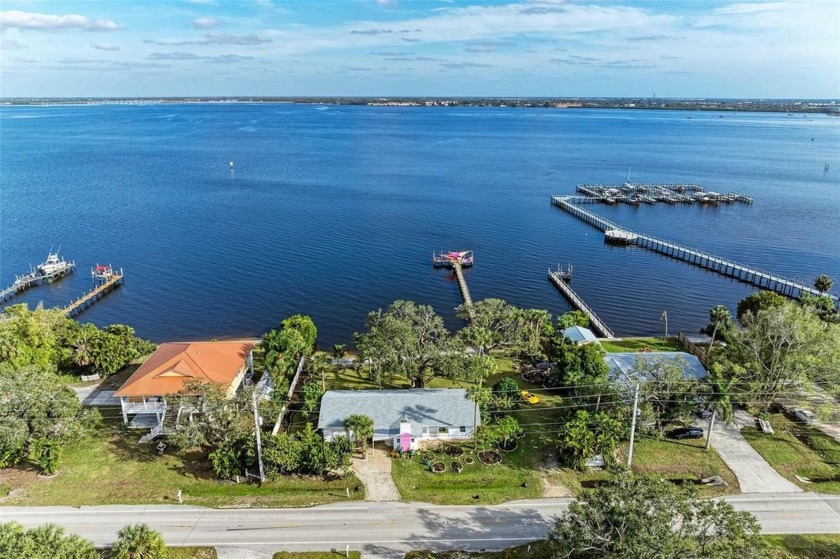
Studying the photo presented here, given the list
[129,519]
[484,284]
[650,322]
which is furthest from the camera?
[484,284]

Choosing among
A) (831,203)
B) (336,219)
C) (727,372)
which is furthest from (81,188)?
(831,203)

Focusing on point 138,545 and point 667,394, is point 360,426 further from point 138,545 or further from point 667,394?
point 667,394

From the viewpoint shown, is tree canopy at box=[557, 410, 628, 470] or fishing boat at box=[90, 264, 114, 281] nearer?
tree canopy at box=[557, 410, 628, 470]

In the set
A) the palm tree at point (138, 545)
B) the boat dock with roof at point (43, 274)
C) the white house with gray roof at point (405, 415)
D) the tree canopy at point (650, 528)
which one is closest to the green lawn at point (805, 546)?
the tree canopy at point (650, 528)

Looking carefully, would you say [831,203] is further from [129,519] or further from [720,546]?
[129,519]

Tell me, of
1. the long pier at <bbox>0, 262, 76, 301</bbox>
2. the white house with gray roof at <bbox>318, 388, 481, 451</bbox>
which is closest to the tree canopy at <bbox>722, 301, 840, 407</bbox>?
the white house with gray roof at <bbox>318, 388, 481, 451</bbox>

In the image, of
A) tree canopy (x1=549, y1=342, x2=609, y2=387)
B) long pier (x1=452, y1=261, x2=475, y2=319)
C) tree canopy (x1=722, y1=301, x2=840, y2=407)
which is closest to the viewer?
tree canopy (x1=722, y1=301, x2=840, y2=407)

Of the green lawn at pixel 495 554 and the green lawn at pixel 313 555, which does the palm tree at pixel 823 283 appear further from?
the green lawn at pixel 313 555

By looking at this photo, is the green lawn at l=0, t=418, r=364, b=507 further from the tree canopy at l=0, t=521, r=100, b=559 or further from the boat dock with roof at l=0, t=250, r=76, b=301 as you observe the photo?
the boat dock with roof at l=0, t=250, r=76, b=301
